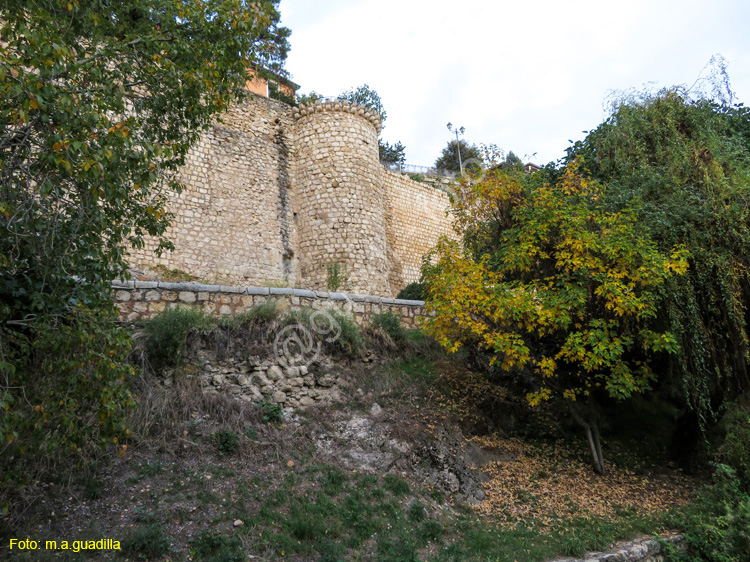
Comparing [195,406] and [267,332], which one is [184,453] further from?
[267,332]

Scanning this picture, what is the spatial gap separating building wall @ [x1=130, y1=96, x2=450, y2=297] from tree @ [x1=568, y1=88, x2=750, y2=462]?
7.42 meters

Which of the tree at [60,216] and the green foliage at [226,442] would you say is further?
the green foliage at [226,442]

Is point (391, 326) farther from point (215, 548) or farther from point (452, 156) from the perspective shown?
point (452, 156)

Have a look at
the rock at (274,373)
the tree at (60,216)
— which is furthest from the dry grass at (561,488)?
the tree at (60,216)

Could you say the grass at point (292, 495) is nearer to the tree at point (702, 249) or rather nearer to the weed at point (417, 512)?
the weed at point (417, 512)

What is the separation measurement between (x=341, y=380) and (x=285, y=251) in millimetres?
7872

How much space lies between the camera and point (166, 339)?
780 cm

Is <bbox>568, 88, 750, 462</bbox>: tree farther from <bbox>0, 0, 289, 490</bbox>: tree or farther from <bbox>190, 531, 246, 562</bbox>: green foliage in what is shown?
<bbox>0, 0, 289, 490</bbox>: tree

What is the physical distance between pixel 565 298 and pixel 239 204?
10.5m

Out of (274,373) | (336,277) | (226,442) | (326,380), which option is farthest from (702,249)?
(336,277)

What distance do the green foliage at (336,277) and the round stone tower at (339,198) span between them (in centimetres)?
4

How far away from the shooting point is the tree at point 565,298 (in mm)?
7977

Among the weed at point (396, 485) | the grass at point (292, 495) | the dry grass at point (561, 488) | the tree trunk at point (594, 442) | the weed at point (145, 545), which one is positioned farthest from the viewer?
the tree trunk at point (594, 442)

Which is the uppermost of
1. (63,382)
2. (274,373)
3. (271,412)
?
(63,382)
